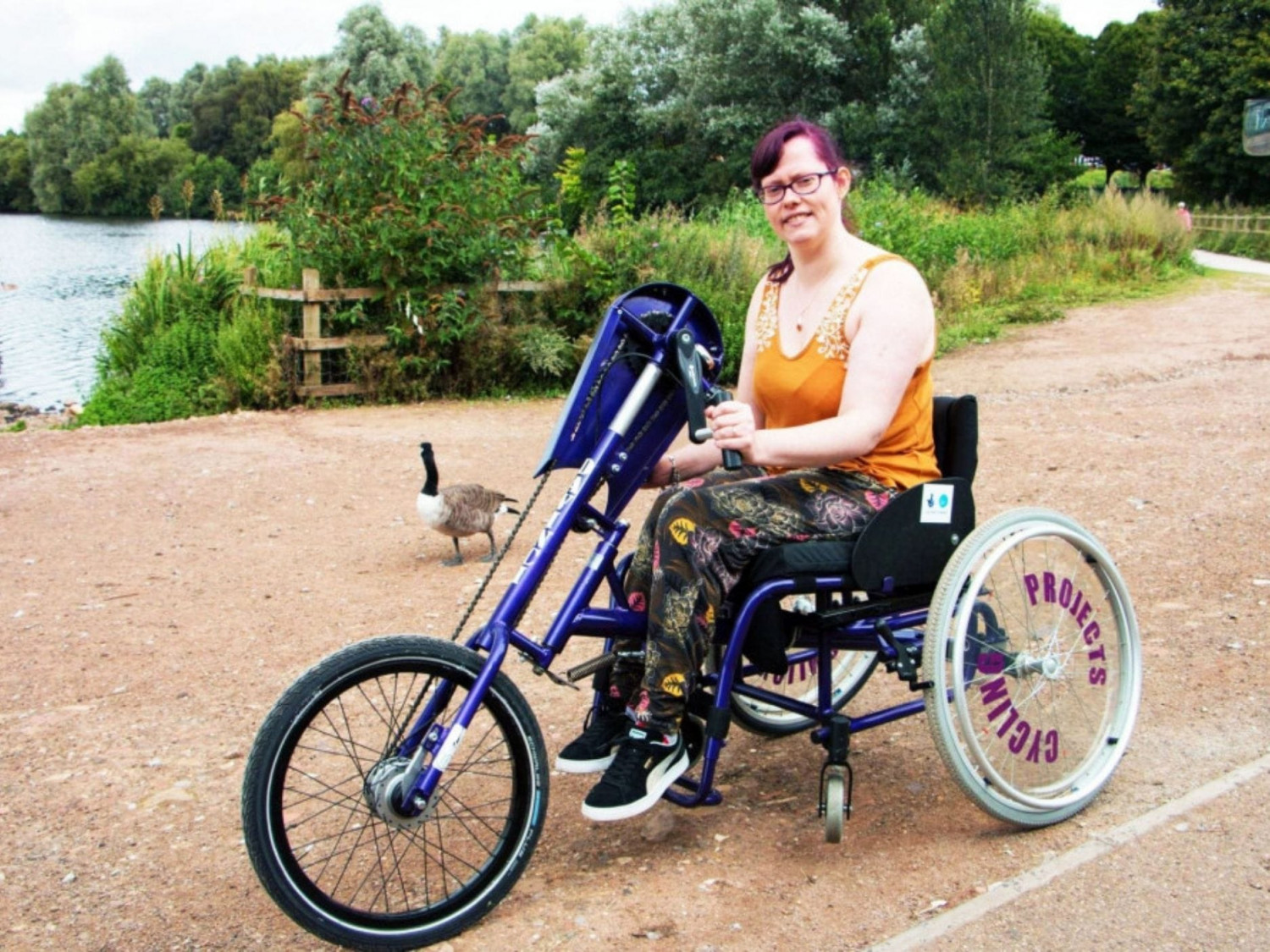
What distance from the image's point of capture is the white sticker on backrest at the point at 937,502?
137 inches

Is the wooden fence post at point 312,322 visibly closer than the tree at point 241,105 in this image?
Yes

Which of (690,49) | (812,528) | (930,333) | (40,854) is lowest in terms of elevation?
(40,854)

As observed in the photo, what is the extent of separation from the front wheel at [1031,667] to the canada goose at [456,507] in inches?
140

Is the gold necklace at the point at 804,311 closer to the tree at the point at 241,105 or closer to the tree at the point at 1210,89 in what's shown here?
the tree at the point at 1210,89

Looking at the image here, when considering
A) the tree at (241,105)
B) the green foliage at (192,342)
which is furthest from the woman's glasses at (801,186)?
the tree at (241,105)

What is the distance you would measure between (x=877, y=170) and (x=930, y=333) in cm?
2598

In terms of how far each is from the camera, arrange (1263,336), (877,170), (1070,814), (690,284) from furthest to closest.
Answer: (877,170)
(1263,336)
(690,284)
(1070,814)

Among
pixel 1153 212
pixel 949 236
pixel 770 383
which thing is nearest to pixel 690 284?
pixel 949 236

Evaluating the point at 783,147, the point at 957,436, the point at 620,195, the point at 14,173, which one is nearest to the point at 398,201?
the point at 620,195

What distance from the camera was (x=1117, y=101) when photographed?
201 feet

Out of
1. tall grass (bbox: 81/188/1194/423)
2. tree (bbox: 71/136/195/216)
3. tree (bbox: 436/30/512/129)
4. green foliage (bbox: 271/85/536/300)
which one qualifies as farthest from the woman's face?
tree (bbox: 436/30/512/129)

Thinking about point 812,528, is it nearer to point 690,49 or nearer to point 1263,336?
point 1263,336

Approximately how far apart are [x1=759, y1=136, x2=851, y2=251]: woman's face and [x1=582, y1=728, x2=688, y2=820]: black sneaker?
4.66ft

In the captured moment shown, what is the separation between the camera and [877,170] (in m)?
28.4
